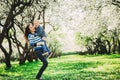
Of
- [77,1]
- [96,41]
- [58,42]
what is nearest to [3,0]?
[77,1]

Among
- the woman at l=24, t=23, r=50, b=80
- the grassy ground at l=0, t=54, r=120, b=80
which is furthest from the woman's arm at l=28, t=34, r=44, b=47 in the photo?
the grassy ground at l=0, t=54, r=120, b=80

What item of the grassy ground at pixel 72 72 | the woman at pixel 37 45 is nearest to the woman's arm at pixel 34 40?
the woman at pixel 37 45

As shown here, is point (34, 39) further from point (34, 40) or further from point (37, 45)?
point (37, 45)

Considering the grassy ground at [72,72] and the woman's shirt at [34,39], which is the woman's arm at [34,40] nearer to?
the woman's shirt at [34,39]

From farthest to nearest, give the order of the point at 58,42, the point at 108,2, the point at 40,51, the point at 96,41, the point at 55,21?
the point at 58,42 → the point at 96,41 → the point at 55,21 → the point at 108,2 → the point at 40,51

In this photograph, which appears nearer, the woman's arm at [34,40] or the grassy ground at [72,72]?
the woman's arm at [34,40]

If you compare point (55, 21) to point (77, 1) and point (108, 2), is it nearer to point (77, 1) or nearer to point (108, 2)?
point (77, 1)

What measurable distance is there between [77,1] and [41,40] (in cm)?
2054

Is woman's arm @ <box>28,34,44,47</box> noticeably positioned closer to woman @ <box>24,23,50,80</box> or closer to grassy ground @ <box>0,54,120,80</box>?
woman @ <box>24,23,50,80</box>

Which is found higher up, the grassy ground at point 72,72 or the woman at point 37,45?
the woman at point 37,45

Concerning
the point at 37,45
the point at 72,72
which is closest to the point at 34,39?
the point at 37,45

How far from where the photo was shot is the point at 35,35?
47.7 feet

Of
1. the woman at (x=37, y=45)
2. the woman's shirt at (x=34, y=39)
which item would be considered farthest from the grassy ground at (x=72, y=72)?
the woman's shirt at (x=34, y=39)

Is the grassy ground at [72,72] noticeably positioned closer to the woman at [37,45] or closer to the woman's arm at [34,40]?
the woman at [37,45]
